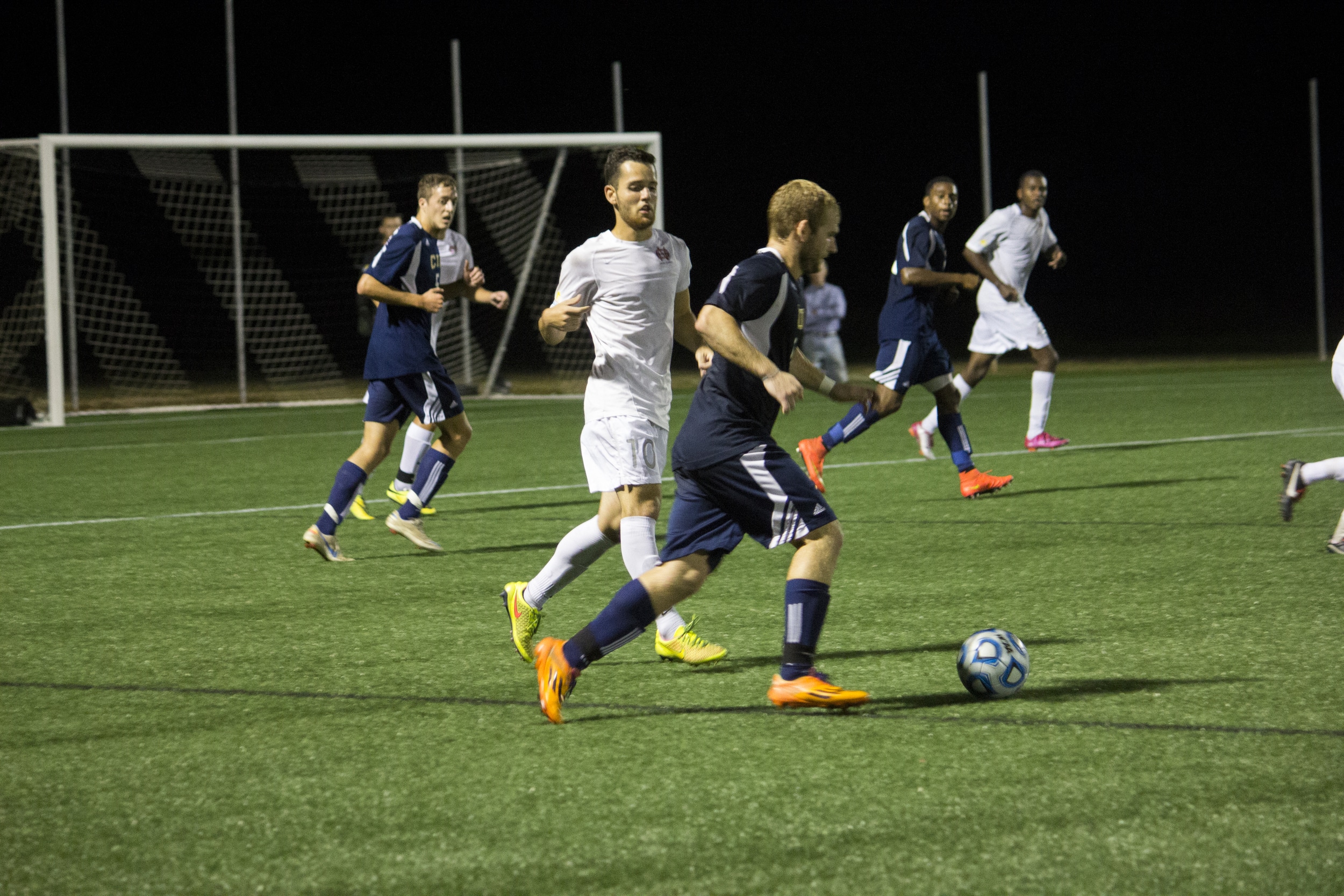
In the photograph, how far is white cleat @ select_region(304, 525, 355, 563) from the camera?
743cm

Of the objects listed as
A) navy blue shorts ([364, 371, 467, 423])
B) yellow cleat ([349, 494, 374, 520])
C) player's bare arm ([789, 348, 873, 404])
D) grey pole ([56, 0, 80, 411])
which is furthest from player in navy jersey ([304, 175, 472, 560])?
grey pole ([56, 0, 80, 411])

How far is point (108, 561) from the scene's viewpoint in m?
7.73

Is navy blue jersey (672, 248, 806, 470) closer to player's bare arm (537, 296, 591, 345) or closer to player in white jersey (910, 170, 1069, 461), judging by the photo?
player's bare arm (537, 296, 591, 345)

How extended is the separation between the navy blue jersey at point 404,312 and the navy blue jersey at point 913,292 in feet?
11.0

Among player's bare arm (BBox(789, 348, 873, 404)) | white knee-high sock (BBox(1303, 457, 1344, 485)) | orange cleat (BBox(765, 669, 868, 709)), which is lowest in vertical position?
orange cleat (BBox(765, 669, 868, 709))

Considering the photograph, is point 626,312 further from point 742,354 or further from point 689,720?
point 689,720

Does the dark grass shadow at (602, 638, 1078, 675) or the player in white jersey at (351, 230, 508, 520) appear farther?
the player in white jersey at (351, 230, 508, 520)

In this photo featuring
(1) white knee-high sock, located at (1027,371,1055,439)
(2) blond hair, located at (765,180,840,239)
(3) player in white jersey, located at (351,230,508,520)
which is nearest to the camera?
(2) blond hair, located at (765,180,840,239)

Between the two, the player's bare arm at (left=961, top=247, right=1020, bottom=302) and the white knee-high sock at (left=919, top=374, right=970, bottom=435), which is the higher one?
the player's bare arm at (left=961, top=247, right=1020, bottom=302)

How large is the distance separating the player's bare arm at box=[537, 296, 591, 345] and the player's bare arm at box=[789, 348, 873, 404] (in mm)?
760

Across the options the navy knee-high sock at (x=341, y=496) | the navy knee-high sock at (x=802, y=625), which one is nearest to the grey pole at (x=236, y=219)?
the navy knee-high sock at (x=341, y=496)

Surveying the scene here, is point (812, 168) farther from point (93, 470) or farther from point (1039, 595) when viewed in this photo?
point (1039, 595)

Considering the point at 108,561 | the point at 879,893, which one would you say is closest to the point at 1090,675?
the point at 879,893

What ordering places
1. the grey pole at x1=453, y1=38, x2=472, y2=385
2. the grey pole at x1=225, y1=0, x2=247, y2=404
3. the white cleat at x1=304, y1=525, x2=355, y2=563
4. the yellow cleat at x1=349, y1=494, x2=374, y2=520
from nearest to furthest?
the white cleat at x1=304, y1=525, x2=355, y2=563 → the yellow cleat at x1=349, y1=494, x2=374, y2=520 → the grey pole at x1=225, y1=0, x2=247, y2=404 → the grey pole at x1=453, y1=38, x2=472, y2=385
